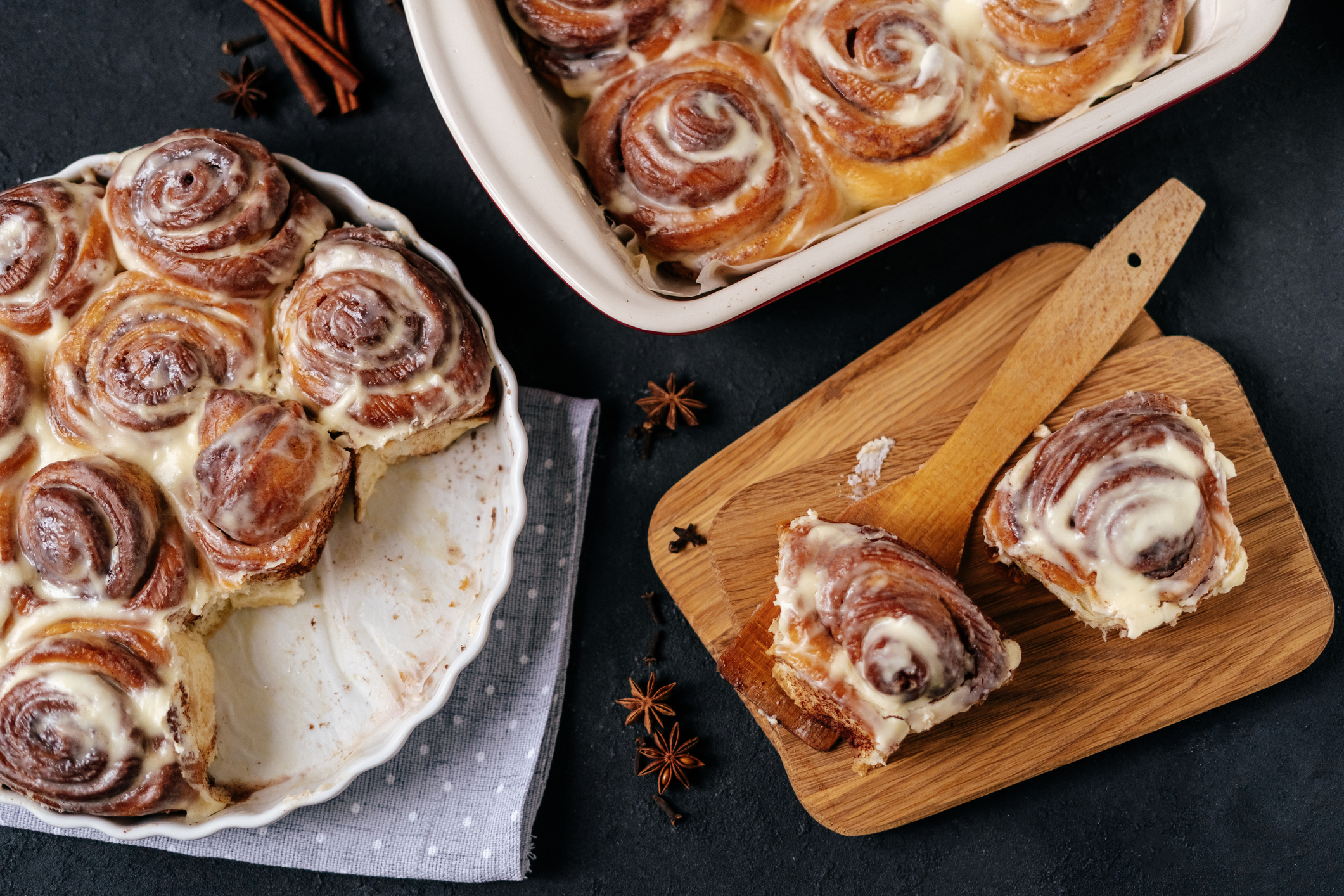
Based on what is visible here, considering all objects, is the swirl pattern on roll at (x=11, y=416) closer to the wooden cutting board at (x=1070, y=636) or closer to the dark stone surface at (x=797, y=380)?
the dark stone surface at (x=797, y=380)

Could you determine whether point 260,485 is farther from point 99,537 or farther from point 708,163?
point 708,163

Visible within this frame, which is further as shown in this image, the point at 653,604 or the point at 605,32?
the point at 653,604

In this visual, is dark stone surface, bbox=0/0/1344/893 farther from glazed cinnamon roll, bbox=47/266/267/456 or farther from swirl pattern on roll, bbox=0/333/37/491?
swirl pattern on roll, bbox=0/333/37/491

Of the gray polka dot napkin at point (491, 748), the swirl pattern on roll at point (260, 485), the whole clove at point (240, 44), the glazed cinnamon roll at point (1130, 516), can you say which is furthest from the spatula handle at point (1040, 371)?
the whole clove at point (240, 44)

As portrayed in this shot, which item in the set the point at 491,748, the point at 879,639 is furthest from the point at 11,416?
the point at 879,639

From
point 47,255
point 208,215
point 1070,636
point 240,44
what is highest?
point 240,44

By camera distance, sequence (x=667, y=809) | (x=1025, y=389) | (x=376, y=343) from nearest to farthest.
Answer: (x=376, y=343) → (x=1025, y=389) → (x=667, y=809)

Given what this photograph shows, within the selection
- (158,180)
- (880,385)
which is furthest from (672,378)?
(158,180)

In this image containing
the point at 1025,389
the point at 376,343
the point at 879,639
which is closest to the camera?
the point at 879,639
